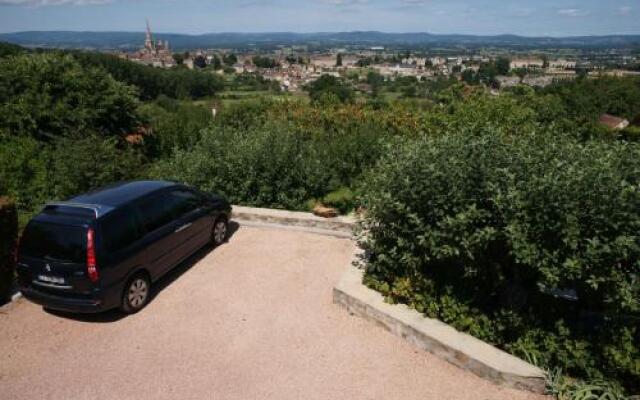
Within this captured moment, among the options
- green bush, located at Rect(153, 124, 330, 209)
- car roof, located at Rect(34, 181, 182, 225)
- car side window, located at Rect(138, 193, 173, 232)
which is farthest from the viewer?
green bush, located at Rect(153, 124, 330, 209)

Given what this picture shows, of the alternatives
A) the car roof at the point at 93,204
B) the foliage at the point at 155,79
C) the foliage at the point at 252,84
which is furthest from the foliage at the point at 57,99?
the foliage at the point at 252,84

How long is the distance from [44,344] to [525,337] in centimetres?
627

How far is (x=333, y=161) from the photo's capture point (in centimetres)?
1133

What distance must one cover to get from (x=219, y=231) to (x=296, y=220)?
5.30ft

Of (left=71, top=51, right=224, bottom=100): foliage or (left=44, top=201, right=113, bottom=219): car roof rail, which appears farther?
(left=71, top=51, right=224, bottom=100): foliage

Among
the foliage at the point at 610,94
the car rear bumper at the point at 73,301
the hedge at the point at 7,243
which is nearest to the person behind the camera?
the car rear bumper at the point at 73,301

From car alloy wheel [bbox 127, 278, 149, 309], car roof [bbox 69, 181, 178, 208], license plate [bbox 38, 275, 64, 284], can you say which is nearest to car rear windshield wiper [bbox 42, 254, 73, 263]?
license plate [bbox 38, 275, 64, 284]

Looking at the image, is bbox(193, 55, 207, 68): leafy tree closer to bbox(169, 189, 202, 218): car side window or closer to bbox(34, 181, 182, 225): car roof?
bbox(169, 189, 202, 218): car side window

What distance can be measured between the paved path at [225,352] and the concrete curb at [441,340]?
0.11m

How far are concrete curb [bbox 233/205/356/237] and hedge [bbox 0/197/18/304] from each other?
13.6ft

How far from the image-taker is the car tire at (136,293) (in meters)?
6.41

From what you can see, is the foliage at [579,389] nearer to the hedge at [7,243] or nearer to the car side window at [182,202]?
the car side window at [182,202]

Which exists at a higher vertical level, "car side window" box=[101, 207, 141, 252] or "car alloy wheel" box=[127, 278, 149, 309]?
"car side window" box=[101, 207, 141, 252]

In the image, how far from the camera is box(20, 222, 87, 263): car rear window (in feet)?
19.2
